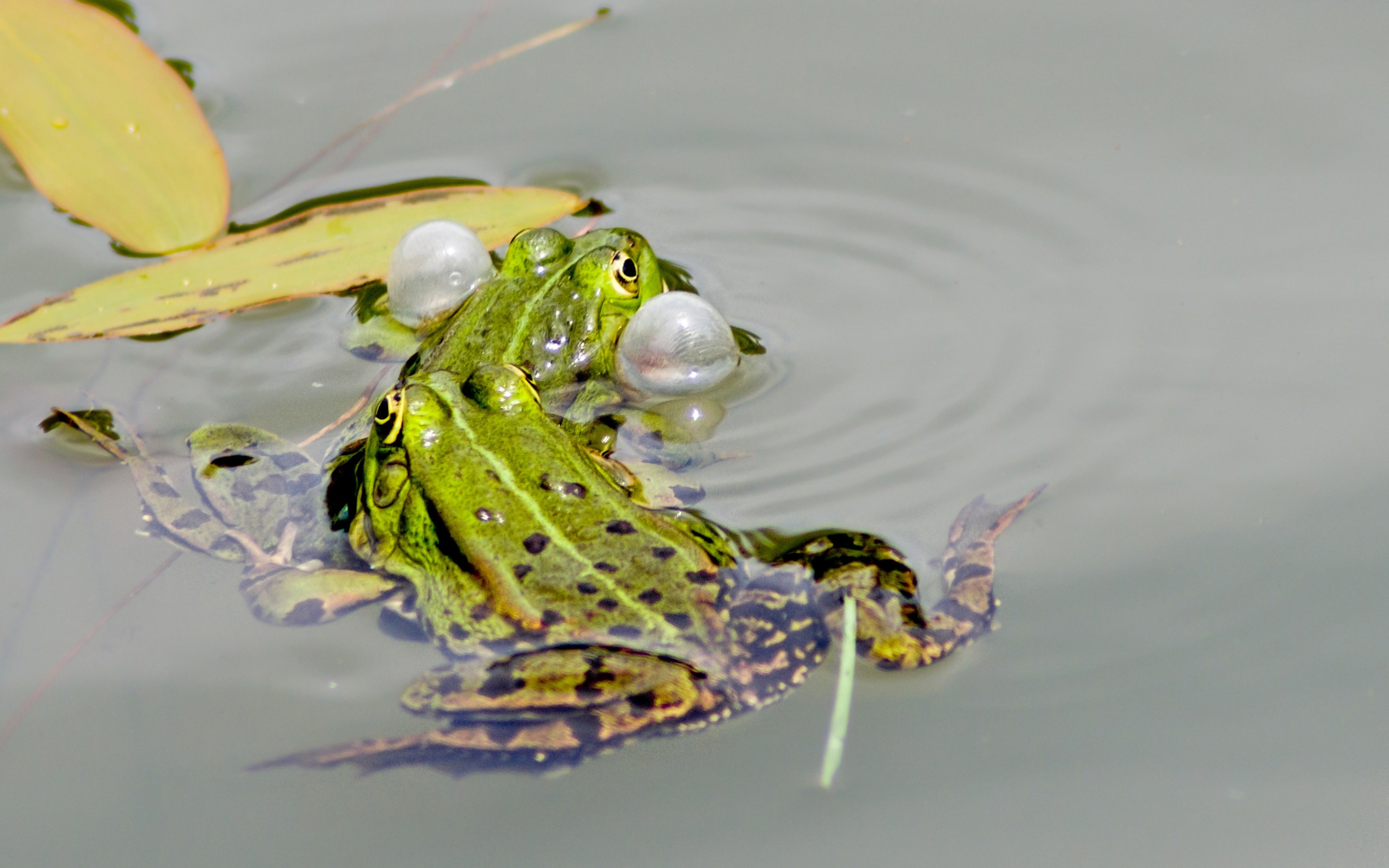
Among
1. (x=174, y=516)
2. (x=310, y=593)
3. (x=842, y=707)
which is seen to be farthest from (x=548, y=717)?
(x=174, y=516)

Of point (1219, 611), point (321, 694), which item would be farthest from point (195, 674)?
point (1219, 611)

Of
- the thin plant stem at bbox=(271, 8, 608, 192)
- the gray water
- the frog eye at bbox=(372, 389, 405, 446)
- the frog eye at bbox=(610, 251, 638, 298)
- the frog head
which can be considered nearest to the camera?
the gray water

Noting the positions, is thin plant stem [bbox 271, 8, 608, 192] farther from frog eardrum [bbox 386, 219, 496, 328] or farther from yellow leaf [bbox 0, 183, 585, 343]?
frog eardrum [bbox 386, 219, 496, 328]

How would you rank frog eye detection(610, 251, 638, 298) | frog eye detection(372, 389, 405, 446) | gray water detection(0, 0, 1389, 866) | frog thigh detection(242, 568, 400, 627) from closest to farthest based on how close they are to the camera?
gray water detection(0, 0, 1389, 866)
frog thigh detection(242, 568, 400, 627)
frog eye detection(372, 389, 405, 446)
frog eye detection(610, 251, 638, 298)

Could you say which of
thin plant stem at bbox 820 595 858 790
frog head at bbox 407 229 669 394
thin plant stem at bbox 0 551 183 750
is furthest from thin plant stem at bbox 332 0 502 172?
thin plant stem at bbox 820 595 858 790

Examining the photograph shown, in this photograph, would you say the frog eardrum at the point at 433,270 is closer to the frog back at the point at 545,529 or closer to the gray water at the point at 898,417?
the gray water at the point at 898,417

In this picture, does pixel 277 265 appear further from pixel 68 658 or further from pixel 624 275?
pixel 68 658
